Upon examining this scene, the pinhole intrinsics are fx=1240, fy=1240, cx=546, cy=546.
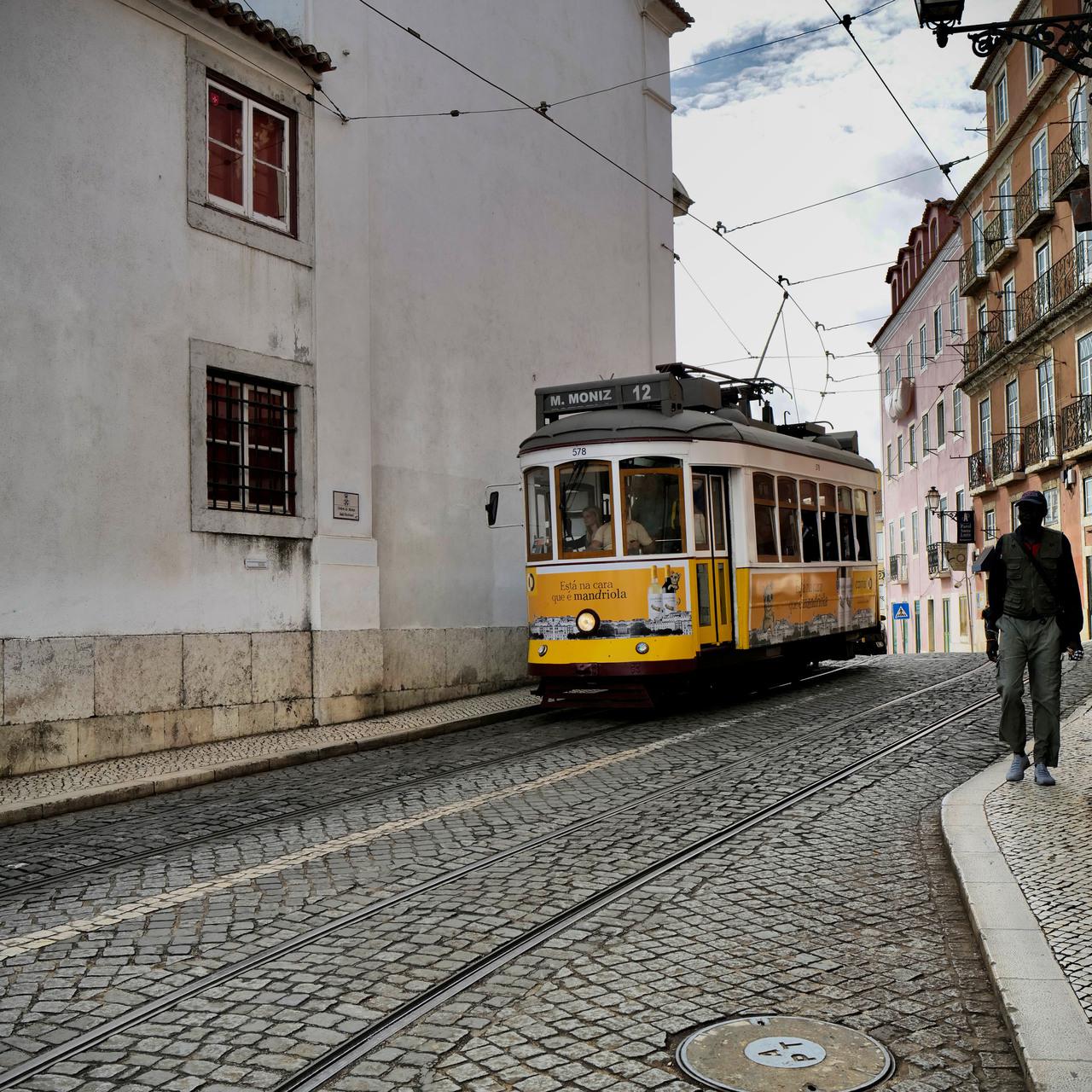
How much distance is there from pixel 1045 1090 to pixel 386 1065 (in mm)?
1895

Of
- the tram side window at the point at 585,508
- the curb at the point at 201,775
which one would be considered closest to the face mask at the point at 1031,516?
the tram side window at the point at 585,508

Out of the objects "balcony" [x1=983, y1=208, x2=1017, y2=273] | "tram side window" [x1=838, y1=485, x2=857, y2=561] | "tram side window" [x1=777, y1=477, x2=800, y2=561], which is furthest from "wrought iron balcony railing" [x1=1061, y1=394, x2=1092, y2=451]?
"tram side window" [x1=777, y1=477, x2=800, y2=561]

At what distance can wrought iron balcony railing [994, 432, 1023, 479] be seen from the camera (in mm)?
33312

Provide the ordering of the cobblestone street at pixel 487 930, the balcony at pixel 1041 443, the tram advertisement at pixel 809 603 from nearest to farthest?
the cobblestone street at pixel 487 930, the tram advertisement at pixel 809 603, the balcony at pixel 1041 443

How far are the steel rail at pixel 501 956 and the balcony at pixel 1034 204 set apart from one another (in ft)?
86.5

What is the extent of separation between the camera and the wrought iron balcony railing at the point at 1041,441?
30.9 metres

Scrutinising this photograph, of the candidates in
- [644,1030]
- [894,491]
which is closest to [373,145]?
[644,1030]

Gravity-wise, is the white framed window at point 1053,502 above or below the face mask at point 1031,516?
above

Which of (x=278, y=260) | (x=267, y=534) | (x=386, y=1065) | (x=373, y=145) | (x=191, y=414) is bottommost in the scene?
(x=386, y=1065)

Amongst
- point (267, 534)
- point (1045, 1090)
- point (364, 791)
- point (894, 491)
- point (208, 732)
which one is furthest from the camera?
point (894, 491)

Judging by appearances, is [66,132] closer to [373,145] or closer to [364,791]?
[373,145]

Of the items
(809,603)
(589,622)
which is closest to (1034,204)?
(809,603)

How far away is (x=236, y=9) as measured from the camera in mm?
12656

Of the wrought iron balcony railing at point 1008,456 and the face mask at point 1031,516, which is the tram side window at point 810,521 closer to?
the face mask at point 1031,516
